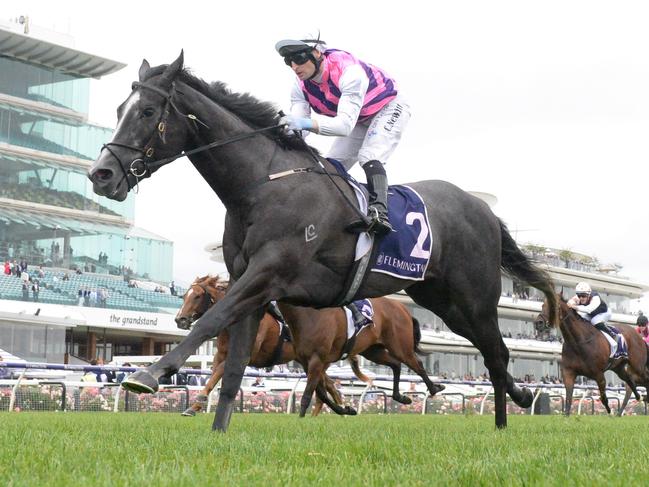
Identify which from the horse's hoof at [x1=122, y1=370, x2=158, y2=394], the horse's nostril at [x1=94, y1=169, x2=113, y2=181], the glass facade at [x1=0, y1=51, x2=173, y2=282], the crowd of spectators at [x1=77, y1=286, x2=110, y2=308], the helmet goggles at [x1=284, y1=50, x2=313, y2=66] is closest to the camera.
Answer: the horse's hoof at [x1=122, y1=370, x2=158, y2=394]

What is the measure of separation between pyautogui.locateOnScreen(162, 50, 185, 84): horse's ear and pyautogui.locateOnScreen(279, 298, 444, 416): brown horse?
4.08m

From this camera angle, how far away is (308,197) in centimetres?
530

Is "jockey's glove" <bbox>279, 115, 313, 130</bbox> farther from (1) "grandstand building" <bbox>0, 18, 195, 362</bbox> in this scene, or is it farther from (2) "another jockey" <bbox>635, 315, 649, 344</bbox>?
(1) "grandstand building" <bbox>0, 18, 195, 362</bbox>

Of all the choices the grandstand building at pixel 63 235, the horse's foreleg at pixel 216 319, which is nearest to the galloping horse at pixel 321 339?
the horse's foreleg at pixel 216 319

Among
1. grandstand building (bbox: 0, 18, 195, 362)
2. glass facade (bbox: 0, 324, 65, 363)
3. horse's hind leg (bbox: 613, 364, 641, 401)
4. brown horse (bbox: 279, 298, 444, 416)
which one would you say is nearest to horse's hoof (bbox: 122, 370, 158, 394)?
brown horse (bbox: 279, 298, 444, 416)

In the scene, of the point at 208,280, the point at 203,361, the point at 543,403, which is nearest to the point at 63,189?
the point at 203,361

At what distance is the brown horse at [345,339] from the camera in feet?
32.4

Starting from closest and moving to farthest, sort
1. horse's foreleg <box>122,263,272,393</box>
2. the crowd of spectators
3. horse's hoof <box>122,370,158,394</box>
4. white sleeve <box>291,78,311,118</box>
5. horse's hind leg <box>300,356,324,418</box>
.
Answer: horse's hoof <box>122,370,158,394</box> < horse's foreleg <box>122,263,272,393</box> < white sleeve <box>291,78,311,118</box> < horse's hind leg <box>300,356,324,418</box> < the crowd of spectators

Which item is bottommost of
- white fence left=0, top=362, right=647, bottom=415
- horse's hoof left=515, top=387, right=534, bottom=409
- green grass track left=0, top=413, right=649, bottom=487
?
white fence left=0, top=362, right=647, bottom=415

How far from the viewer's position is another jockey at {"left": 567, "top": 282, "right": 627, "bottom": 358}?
14.2m

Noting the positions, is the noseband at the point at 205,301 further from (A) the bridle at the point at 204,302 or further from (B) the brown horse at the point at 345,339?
(B) the brown horse at the point at 345,339

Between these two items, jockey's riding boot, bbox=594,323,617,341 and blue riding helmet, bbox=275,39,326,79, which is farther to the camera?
jockey's riding boot, bbox=594,323,617,341

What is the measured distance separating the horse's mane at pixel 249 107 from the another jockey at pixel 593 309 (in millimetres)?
9532

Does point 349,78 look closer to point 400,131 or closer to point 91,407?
point 400,131
